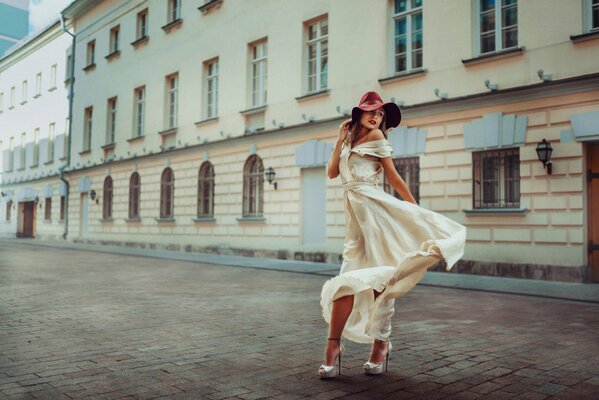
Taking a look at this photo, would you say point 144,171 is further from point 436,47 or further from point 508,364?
point 508,364

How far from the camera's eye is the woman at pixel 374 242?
137 inches

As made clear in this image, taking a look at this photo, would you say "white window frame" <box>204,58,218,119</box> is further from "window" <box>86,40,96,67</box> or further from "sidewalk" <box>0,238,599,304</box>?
"window" <box>86,40,96,67</box>

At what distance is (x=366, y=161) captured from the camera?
383 centimetres

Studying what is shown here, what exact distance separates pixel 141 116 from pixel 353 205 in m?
21.1

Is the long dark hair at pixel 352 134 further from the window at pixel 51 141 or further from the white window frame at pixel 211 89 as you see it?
the window at pixel 51 141

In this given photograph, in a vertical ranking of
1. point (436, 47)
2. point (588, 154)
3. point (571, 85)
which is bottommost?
point (588, 154)

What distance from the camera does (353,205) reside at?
12.4 ft

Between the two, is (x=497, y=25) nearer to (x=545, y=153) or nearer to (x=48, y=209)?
(x=545, y=153)

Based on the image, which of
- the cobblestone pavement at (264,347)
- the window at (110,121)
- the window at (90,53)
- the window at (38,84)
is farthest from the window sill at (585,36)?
the window at (38,84)

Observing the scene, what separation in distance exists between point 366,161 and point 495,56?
9111 mm

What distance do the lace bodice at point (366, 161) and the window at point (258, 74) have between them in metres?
14.0

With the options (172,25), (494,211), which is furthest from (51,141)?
(494,211)

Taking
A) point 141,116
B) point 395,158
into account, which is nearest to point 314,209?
point 395,158

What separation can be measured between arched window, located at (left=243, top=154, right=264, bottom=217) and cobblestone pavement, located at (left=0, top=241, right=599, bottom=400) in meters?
8.65
